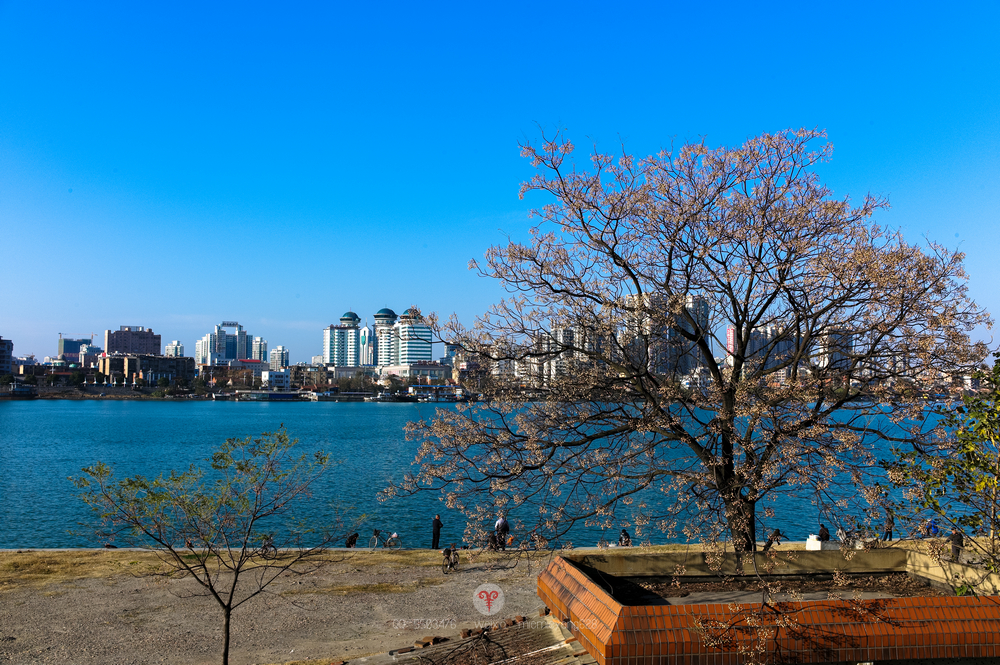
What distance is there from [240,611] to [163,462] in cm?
5889

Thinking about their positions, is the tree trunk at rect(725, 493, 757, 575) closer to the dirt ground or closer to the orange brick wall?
the orange brick wall

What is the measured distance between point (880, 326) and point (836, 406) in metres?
1.50

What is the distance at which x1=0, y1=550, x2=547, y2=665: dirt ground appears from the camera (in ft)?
40.4

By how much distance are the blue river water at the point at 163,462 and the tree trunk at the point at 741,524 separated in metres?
5.53

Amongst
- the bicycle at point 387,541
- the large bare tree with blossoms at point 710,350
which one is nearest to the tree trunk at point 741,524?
the large bare tree with blossoms at point 710,350

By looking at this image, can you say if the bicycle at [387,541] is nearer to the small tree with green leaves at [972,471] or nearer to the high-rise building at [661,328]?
the high-rise building at [661,328]

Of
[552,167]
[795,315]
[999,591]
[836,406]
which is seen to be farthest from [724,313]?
[999,591]

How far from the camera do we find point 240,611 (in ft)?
47.3

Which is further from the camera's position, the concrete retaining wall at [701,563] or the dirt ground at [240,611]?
the dirt ground at [240,611]

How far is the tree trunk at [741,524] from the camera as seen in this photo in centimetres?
1077

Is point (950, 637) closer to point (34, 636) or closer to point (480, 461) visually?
point (480, 461)

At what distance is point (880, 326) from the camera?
36.3ft

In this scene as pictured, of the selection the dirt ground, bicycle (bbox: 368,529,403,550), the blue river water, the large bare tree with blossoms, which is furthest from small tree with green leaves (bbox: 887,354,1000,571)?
bicycle (bbox: 368,529,403,550)

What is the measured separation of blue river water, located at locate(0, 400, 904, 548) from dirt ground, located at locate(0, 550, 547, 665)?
212 cm
